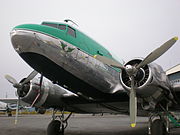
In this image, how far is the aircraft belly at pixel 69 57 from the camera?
18.7 feet

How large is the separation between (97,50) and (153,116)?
3.11 m

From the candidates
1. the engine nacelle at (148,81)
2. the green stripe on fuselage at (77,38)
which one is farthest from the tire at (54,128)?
the engine nacelle at (148,81)

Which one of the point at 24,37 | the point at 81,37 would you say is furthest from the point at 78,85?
the point at 24,37

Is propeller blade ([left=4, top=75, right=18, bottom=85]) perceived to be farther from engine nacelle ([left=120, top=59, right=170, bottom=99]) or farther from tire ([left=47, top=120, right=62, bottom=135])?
engine nacelle ([left=120, top=59, right=170, bottom=99])

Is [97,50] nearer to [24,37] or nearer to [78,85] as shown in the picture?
[78,85]

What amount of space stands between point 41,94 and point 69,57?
10.6ft

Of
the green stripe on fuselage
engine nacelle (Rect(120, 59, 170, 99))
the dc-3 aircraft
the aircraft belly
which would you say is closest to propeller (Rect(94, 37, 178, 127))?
the dc-3 aircraft

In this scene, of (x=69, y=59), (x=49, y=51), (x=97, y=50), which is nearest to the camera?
(x=49, y=51)

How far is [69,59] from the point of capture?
6422 millimetres

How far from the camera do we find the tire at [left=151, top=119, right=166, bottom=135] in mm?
6410

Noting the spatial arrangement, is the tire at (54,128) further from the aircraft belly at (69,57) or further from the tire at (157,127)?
the tire at (157,127)

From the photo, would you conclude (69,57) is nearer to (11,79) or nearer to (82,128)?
(11,79)

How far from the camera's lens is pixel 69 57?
642 centimetres

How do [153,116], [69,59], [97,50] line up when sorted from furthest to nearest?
[97,50]
[153,116]
[69,59]
